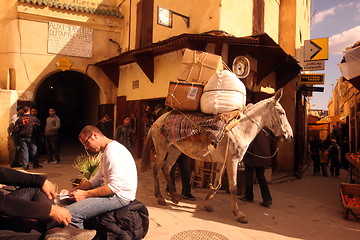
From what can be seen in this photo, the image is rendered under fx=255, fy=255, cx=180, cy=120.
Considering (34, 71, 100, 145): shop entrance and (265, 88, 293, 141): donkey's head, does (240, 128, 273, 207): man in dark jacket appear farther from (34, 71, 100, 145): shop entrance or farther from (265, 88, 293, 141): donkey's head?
(34, 71, 100, 145): shop entrance

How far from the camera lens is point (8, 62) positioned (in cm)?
1008

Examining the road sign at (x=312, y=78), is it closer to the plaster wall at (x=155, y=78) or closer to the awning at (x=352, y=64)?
the awning at (x=352, y=64)

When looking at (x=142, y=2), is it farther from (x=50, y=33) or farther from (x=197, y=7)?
(x=50, y=33)

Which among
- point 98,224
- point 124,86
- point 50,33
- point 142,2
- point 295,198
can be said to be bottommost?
point 295,198

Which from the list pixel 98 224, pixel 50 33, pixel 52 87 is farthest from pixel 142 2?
pixel 52 87

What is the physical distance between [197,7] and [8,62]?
7.71 metres

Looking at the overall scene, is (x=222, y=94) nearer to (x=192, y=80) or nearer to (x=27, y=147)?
(x=192, y=80)

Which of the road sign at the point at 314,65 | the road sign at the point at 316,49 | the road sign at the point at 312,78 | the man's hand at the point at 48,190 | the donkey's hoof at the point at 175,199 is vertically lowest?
the donkey's hoof at the point at 175,199

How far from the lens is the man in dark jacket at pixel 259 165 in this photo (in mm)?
5512

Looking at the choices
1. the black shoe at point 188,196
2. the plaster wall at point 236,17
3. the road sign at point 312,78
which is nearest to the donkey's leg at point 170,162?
the black shoe at point 188,196

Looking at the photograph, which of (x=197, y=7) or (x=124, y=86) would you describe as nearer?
(x=197, y=7)

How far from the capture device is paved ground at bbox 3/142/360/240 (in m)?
4.00

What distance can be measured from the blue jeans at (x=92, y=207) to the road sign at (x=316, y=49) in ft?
31.5

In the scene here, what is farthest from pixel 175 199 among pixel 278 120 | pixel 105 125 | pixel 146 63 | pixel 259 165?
pixel 146 63
